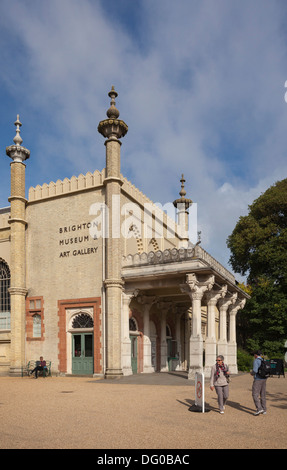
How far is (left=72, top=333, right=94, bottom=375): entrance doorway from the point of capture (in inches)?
845

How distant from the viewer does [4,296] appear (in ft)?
82.7

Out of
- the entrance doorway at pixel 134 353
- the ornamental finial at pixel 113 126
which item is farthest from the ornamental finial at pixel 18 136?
the entrance doorway at pixel 134 353

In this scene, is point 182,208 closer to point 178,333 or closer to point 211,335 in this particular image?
point 178,333

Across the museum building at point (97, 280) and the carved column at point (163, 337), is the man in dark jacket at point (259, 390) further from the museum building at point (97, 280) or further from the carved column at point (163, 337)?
the carved column at point (163, 337)

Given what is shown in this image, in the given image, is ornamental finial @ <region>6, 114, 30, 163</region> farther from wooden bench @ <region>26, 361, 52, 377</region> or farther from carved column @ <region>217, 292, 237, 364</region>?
carved column @ <region>217, 292, 237, 364</region>

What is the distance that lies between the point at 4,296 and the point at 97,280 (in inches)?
276

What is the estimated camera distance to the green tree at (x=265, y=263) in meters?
30.5

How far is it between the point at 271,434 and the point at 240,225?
90.7 feet

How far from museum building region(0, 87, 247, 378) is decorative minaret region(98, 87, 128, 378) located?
5 centimetres

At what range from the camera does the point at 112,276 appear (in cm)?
2091

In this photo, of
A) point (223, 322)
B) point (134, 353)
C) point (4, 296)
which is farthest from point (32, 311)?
point (223, 322)

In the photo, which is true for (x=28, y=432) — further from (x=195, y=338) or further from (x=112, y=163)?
(x=112, y=163)

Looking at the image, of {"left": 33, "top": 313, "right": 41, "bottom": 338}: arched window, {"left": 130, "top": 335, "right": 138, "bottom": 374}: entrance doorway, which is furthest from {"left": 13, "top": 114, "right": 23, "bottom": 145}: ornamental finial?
{"left": 130, "top": 335, "right": 138, "bottom": 374}: entrance doorway
